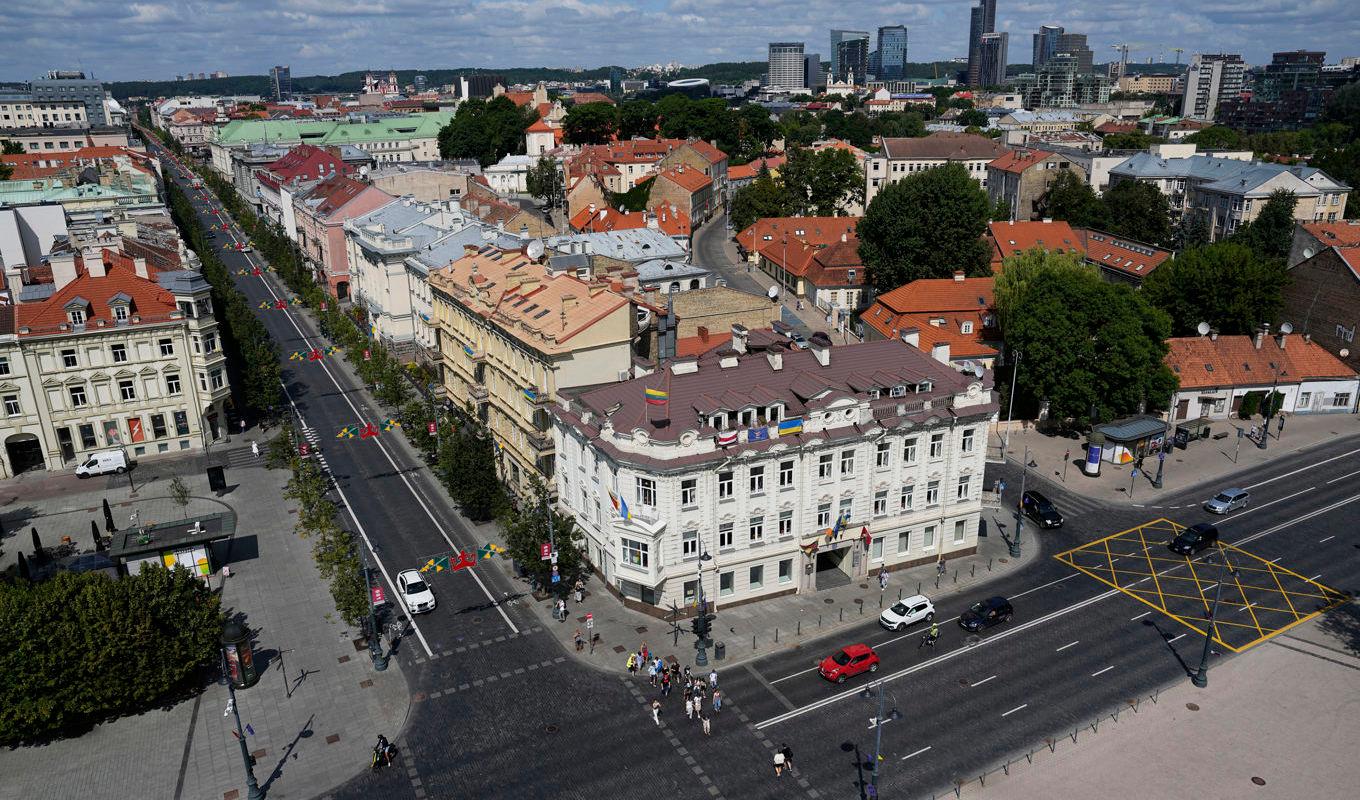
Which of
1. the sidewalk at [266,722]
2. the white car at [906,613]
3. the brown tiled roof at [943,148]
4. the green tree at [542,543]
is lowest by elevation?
the sidewalk at [266,722]

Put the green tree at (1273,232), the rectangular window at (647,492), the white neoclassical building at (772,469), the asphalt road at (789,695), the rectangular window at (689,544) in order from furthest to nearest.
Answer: the green tree at (1273,232) → the rectangular window at (689,544) → the white neoclassical building at (772,469) → the rectangular window at (647,492) → the asphalt road at (789,695)

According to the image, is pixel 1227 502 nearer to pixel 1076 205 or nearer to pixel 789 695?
pixel 789 695

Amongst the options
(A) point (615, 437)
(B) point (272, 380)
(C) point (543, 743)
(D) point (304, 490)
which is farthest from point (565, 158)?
(C) point (543, 743)

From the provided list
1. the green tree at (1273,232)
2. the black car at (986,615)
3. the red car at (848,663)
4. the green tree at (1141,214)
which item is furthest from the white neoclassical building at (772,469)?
the green tree at (1141,214)

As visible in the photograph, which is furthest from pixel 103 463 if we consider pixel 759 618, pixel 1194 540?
pixel 1194 540

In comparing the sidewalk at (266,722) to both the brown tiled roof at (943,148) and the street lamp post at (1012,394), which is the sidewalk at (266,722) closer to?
the street lamp post at (1012,394)

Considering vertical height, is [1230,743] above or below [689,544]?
below
